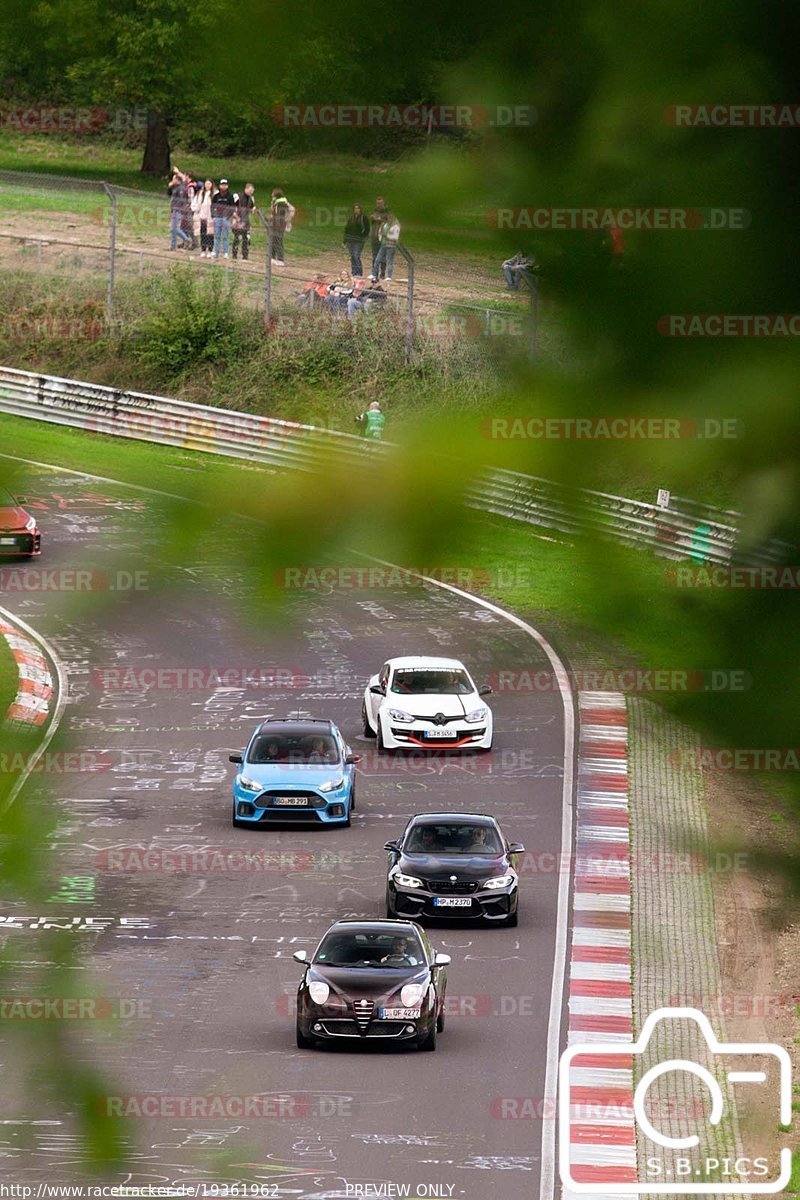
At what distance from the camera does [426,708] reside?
31.8 metres

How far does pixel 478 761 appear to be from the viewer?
3209 centimetres

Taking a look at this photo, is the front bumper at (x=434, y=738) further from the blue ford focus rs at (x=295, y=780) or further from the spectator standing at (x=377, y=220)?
the spectator standing at (x=377, y=220)

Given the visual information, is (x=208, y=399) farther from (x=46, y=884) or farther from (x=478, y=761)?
(x=478, y=761)

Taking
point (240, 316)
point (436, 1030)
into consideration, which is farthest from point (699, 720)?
point (436, 1030)

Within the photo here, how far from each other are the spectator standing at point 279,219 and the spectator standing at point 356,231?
56mm

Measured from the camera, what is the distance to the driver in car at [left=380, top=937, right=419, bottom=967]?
21.0m

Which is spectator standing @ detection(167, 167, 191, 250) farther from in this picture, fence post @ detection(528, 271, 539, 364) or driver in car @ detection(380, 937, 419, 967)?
driver in car @ detection(380, 937, 419, 967)

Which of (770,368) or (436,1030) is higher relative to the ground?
(770,368)

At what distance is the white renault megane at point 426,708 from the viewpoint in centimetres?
3186

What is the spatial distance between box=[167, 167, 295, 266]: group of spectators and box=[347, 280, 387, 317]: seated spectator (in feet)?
0.38

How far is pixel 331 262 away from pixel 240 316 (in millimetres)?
922

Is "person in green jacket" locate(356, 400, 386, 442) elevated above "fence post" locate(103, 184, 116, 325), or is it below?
below

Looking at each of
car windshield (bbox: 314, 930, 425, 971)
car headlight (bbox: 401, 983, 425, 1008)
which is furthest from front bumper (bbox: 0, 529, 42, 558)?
car windshield (bbox: 314, 930, 425, 971)

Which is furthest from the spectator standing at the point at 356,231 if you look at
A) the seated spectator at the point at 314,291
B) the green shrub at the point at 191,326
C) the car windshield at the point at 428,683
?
the car windshield at the point at 428,683
